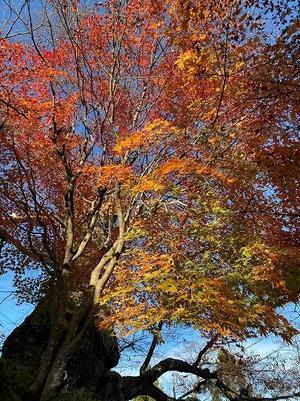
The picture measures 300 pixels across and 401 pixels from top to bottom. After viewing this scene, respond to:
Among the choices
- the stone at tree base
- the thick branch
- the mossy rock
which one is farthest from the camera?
the thick branch

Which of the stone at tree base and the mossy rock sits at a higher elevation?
the stone at tree base

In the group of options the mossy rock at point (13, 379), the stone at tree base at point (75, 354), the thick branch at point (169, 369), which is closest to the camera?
the mossy rock at point (13, 379)

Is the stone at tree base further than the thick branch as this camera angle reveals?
No

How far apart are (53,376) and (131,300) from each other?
2.44 metres

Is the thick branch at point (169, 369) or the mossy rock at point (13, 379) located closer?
the mossy rock at point (13, 379)

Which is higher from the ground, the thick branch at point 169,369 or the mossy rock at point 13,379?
the thick branch at point 169,369

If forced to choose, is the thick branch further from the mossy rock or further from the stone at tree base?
the mossy rock

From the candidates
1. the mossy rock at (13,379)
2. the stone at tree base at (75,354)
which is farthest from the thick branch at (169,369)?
the mossy rock at (13,379)

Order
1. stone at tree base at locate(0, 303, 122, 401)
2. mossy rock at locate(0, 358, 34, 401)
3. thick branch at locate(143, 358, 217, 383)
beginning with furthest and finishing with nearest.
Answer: thick branch at locate(143, 358, 217, 383) → stone at tree base at locate(0, 303, 122, 401) → mossy rock at locate(0, 358, 34, 401)

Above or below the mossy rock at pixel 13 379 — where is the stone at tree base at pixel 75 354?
above

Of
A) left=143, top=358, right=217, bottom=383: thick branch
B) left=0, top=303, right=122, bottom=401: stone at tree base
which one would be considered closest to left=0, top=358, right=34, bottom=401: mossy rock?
left=0, top=303, right=122, bottom=401: stone at tree base

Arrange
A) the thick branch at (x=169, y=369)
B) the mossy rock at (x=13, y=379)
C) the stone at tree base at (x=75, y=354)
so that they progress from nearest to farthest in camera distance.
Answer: the mossy rock at (x=13, y=379) < the stone at tree base at (x=75, y=354) < the thick branch at (x=169, y=369)

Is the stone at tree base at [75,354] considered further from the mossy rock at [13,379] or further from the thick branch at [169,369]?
the thick branch at [169,369]

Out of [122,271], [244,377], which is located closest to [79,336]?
[122,271]
